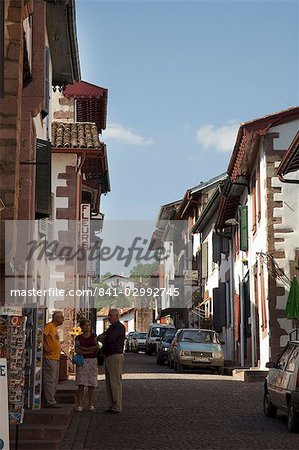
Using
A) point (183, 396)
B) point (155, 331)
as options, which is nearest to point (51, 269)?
point (183, 396)

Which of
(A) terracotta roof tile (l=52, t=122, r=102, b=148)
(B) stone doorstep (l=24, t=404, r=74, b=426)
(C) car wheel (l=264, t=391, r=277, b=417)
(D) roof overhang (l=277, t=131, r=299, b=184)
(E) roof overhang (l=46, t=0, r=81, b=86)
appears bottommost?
(C) car wheel (l=264, t=391, r=277, b=417)

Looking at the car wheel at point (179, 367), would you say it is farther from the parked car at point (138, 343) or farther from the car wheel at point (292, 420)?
the parked car at point (138, 343)

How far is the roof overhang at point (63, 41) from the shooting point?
21500 millimetres

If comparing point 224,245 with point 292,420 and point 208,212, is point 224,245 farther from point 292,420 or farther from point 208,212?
point 292,420

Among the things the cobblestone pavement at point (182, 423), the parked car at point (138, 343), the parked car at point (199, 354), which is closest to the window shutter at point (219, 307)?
the parked car at point (199, 354)

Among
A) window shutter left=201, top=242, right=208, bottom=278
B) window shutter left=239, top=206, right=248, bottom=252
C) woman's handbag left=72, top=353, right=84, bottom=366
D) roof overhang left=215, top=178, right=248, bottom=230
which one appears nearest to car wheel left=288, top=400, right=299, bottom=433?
woman's handbag left=72, top=353, right=84, bottom=366

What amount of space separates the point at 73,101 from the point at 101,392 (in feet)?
52.2

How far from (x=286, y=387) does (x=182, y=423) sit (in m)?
1.75

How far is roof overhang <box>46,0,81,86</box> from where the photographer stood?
21.5m

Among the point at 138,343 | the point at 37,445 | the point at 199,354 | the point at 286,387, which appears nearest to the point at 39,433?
the point at 37,445

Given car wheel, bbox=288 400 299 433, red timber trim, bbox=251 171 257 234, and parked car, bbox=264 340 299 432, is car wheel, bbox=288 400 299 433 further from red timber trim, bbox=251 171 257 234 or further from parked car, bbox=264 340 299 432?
red timber trim, bbox=251 171 257 234

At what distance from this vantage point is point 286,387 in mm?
14031

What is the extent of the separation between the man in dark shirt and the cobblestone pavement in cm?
29

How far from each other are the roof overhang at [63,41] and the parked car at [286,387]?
9923 millimetres
